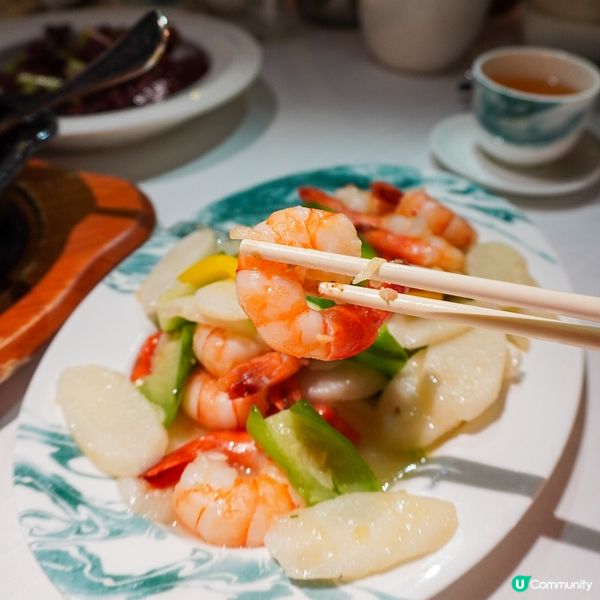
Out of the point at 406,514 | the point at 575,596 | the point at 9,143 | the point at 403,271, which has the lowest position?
the point at 575,596

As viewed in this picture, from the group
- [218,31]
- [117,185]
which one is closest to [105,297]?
[117,185]

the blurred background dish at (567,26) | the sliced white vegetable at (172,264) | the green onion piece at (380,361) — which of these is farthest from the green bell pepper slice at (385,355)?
the blurred background dish at (567,26)

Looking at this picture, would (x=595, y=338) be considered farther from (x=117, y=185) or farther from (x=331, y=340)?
(x=117, y=185)

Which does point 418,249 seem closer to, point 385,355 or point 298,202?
point 385,355

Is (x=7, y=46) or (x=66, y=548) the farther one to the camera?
(x=7, y=46)

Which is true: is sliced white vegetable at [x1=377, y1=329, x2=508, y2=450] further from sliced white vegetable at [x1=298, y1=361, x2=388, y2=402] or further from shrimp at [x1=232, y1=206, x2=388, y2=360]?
shrimp at [x1=232, y1=206, x2=388, y2=360]

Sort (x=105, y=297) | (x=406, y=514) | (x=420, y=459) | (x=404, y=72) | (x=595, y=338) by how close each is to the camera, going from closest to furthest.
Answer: (x=595, y=338), (x=406, y=514), (x=420, y=459), (x=105, y=297), (x=404, y=72)
